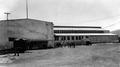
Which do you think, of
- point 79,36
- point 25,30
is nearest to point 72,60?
point 25,30

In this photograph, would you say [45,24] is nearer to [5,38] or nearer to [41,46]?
[41,46]

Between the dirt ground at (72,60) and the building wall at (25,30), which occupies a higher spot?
the building wall at (25,30)

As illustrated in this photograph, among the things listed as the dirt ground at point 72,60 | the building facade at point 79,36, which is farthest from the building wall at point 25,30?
the building facade at point 79,36

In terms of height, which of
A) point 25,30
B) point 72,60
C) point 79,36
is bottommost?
point 72,60

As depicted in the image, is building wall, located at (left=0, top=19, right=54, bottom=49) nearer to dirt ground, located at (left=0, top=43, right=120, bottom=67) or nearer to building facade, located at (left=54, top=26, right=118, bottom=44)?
dirt ground, located at (left=0, top=43, right=120, bottom=67)

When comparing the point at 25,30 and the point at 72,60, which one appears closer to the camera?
the point at 72,60

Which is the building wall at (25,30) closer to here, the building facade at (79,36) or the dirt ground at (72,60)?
the dirt ground at (72,60)

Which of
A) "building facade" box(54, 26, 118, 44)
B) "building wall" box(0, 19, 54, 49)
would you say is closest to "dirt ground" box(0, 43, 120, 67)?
"building wall" box(0, 19, 54, 49)

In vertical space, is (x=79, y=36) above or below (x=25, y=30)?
below

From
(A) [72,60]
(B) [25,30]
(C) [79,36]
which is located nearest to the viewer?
(A) [72,60]

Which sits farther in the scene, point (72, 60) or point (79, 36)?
point (79, 36)

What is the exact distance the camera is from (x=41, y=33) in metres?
35.6

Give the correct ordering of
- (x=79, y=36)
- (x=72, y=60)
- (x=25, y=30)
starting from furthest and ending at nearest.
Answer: (x=79, y=36)
(x=25, y=30)
(x=72, y=60)

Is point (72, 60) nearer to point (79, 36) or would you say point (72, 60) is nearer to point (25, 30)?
point (25, 30)
